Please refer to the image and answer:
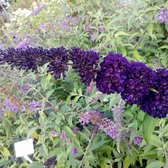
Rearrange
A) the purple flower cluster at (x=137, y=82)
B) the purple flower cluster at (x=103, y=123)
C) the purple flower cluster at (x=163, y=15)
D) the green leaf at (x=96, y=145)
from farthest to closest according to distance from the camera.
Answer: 1. the purple flower cluster at (x=163, y=15)
2. the green leaf at (x=96, y=145)
3. the purple flower cluster at (x=103, y=123)
4. the purple flower cluster at (x=137, y=82)

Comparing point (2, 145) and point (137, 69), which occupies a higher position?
point (137, 69)

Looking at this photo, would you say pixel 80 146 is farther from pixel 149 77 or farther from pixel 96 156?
pixel 149 77

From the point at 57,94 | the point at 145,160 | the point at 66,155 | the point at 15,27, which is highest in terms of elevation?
the point at 15,27

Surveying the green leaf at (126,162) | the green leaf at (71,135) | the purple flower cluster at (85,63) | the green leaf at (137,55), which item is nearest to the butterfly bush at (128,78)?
the purple flower cluster at (85,63)

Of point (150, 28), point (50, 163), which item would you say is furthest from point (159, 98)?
point (150, 28)

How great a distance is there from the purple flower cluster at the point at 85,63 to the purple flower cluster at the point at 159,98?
0.14 meters

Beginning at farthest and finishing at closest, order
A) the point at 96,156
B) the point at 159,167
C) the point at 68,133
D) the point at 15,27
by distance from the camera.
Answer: the point at 15,27
the point at 96,156
the point at 68,133
the point at 159,167

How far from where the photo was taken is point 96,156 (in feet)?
4.55

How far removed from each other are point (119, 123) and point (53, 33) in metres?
0.95

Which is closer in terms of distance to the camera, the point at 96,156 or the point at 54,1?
the point at 96,156

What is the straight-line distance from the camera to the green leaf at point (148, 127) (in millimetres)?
834

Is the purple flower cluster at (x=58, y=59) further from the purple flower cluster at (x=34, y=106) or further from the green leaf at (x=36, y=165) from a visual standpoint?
the green leaf at (x=36, y=165)

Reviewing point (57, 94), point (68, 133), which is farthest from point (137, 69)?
point (57, 94)

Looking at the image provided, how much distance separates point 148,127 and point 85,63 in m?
0.22
